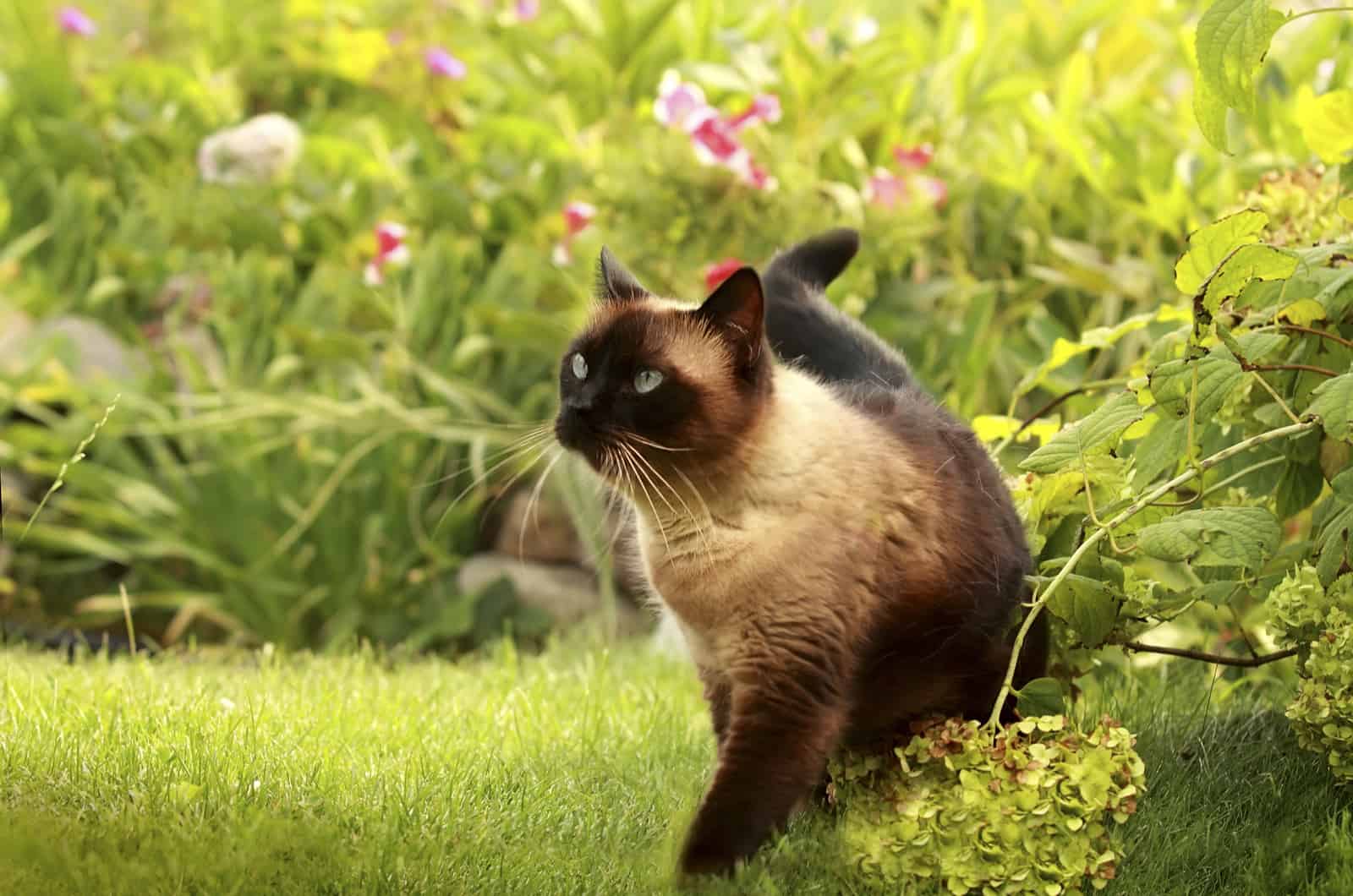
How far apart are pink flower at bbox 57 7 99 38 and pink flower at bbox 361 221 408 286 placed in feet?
6.57

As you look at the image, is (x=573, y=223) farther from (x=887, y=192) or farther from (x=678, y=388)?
(x=678, y=388)

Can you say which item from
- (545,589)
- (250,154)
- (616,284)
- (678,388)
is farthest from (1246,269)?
(250,154)

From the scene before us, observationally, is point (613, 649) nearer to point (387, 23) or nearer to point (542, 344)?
point (542, 344)

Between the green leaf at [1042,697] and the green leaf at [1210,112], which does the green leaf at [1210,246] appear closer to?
the green leaf at [1210,112]

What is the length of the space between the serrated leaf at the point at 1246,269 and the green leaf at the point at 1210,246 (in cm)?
4

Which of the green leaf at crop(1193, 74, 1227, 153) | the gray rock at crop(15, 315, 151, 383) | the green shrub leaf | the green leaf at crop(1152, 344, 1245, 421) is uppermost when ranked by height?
the green shrub leaf

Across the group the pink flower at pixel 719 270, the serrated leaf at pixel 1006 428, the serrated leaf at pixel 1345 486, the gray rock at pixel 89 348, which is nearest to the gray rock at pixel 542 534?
the pink flower at pixel 719 270

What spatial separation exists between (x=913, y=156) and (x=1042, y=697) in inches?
94.2

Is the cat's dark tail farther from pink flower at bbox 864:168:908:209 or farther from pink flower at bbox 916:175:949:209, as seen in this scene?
pink flower at bbox 916:175:949:209

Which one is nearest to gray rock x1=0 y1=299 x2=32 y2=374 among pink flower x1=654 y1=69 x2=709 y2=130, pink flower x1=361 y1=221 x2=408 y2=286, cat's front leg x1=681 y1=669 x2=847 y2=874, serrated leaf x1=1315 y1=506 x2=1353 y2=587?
pink flower x1=361 y1=221 x2=408 y2=286

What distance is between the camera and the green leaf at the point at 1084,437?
2.08 meters

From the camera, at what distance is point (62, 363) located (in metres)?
4.87

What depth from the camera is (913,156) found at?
13.6 ft

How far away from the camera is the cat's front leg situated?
183 cm
